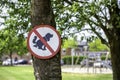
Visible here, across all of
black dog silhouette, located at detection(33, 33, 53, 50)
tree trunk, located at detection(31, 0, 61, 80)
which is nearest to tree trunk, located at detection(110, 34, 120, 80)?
tree trunk, located at detection(31, 0, 61, 80)

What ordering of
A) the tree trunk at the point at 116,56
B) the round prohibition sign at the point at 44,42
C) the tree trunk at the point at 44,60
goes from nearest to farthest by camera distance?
the round prohibition sign at the point at 44,42 → the tree trunk at the point at 44,60 → the tree trunk at the point at 116,56

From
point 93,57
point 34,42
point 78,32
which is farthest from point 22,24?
point 93,57

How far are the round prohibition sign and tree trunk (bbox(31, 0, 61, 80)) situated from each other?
1.07ft

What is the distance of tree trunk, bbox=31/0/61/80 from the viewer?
28.5ft

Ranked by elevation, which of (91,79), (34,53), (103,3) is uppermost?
(103,3)

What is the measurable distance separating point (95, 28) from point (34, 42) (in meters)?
8.63

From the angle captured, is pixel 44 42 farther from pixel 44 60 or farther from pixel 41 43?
pixel 44 60

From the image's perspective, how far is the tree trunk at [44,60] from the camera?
8.69 meters

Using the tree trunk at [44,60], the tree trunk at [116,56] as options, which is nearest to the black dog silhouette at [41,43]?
the tree trunk at [44,60]

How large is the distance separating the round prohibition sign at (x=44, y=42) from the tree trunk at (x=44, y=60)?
326 millimetres

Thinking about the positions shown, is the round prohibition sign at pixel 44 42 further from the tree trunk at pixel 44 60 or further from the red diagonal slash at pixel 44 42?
the tree trunk at pixel 44 60

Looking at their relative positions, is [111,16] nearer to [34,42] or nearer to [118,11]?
[118,11]

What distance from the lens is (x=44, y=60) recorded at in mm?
8648

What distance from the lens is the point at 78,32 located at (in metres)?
16.3
